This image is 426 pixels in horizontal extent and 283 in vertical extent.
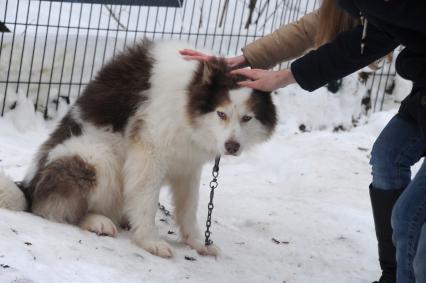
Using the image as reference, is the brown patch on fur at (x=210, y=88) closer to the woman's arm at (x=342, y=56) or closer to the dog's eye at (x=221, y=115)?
the dog's eye at (x=221, y=115)

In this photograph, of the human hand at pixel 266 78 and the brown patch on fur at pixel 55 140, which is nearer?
the human hand at pixel 266 78

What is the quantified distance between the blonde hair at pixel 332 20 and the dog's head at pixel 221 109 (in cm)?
84

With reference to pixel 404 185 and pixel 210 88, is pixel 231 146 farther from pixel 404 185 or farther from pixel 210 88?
pixel 404 185

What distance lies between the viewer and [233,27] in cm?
935

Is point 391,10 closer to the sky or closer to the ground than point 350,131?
closer to the sky

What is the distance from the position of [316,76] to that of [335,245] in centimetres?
203

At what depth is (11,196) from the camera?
417cm

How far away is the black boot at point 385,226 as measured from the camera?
351 centimetres

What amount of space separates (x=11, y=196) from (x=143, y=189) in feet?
2.57

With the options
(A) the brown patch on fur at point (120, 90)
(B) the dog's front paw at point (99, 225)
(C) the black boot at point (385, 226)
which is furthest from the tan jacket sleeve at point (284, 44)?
(B) the dog's front paw at point (99, 225)

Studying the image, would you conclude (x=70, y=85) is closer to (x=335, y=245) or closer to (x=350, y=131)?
(x=350, y=131)

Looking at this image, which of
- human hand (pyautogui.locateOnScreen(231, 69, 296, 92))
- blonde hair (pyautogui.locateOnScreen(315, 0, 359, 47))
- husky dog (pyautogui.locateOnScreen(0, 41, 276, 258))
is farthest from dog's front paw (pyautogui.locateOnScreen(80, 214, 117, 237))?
blonde hair (pyautogui.locateOnScreen(315, 0, 359, 47))

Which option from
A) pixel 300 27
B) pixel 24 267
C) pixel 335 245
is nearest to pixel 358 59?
pixel 300 27

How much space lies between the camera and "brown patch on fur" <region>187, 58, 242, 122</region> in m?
4.05
